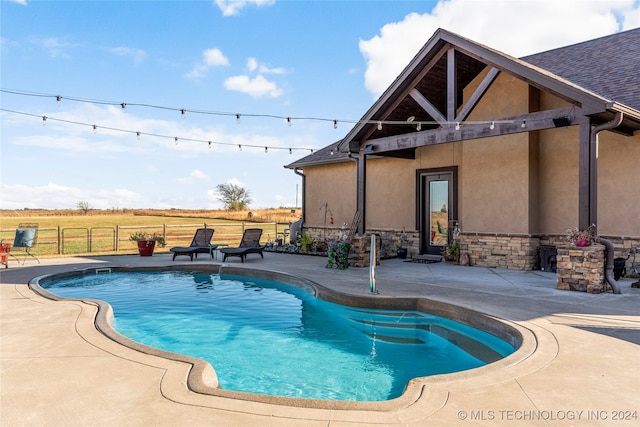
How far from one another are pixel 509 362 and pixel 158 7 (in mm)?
11675

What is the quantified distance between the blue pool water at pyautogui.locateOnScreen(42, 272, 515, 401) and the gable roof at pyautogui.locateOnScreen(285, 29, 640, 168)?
4.61 meters

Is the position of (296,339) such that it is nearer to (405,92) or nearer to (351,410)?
(351,410)

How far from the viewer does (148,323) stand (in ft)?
21.9

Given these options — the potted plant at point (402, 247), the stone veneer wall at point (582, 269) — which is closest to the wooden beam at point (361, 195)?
the potted plant at point (402, 247)

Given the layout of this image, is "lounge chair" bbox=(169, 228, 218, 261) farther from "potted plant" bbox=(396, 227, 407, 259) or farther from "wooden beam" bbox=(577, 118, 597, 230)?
"wooden beam" bbox=(577, 118, 597, 230)

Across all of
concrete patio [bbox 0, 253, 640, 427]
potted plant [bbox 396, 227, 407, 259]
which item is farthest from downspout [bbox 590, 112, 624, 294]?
potted plant [bbox 396, 227, 407, 259]

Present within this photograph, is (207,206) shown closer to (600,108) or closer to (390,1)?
(390,1)

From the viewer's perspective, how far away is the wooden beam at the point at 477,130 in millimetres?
8039

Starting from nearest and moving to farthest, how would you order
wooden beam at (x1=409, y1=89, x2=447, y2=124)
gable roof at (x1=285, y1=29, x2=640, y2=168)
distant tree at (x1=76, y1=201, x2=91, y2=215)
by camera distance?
gable roof at (x1=285, y1=29, x2=640, y2=168), wooden beam at (x1=409, y1=89, x2=447, y2=124), distant tree at (x1=76, y1=201, x2=91, y2=215)

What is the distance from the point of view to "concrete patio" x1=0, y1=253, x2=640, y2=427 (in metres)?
2.79

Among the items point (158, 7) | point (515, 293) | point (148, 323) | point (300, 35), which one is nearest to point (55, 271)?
point (148, 323)

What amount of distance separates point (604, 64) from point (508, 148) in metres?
3.24

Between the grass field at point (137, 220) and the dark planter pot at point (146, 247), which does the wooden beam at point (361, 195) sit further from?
the grass field at point (137, 220)

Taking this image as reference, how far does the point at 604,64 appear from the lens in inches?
411
